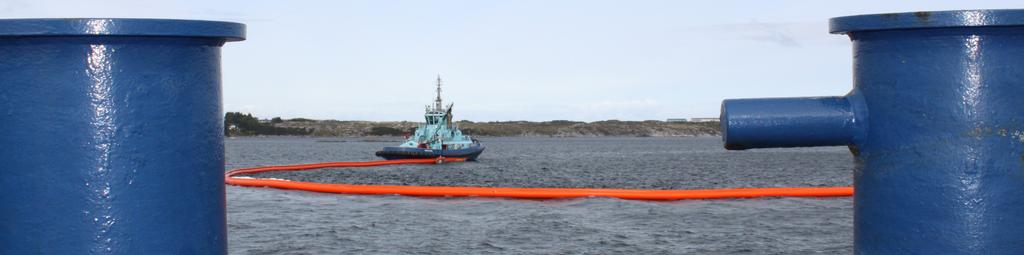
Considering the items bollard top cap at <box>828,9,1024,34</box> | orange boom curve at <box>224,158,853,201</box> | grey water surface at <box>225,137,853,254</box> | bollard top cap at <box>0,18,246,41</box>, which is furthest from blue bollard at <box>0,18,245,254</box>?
orange boom curve at <box>224,158,853,201</box>

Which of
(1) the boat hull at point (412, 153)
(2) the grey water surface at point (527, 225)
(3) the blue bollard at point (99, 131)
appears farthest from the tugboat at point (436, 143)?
(3) the blue bollard at point (99, 131)

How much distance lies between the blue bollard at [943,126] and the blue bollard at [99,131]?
144cm

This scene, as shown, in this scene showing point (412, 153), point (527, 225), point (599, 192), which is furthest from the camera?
point (412, 153)

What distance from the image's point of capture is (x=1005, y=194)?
8.35 feet

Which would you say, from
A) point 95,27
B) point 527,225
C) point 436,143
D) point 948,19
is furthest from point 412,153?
point 948,19

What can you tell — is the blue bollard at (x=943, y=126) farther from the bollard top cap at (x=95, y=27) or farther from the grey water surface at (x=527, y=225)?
the grey water surface at (x=527, y=225)

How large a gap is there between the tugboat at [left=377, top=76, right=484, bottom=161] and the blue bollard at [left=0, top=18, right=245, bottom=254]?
6171 cm

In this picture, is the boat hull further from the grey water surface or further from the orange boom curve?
the orange boom curve

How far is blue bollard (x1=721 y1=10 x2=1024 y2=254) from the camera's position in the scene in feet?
8.13

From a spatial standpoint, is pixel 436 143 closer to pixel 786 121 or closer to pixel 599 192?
pixel 599 192

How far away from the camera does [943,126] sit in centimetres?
252

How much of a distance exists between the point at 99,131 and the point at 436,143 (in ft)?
214

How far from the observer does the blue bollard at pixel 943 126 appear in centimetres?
248

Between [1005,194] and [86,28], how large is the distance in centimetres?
230
